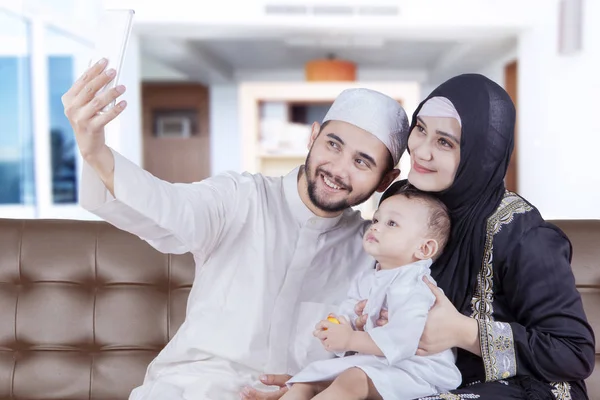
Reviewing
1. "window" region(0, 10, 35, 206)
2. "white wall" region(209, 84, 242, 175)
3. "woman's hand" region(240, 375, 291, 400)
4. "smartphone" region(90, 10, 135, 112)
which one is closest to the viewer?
"smartphone" region(90, 10, 135, 112)

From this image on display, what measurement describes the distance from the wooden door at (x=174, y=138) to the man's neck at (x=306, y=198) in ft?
32.8

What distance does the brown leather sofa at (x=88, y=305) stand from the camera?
6.08 ft

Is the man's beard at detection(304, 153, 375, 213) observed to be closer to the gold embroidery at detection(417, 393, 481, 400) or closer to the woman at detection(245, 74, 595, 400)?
the woman at detection(245, 74, 595, 400)

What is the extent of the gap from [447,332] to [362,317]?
0.21 meters

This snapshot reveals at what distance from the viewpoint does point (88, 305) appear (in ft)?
6.18

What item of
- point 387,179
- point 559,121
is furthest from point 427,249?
point 559,121

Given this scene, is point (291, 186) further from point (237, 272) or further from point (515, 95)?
point (515, 95)

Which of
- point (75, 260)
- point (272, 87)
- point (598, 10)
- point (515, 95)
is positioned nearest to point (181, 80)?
point (515, 95)

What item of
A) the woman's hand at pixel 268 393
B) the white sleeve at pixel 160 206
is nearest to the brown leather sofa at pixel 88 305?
the white sleeve at pixel 160 206

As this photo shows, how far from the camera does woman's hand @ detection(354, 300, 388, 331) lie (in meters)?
1.44

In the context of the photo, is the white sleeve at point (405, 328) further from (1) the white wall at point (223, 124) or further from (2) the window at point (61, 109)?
(1) the white wall at point (223, 124)

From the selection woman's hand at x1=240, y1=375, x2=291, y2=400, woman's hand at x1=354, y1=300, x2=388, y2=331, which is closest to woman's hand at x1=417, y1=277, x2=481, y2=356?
woman's hand at x1=354, y1=300, x2=388, y2=331

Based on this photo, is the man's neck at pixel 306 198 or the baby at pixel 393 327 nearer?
the baby at pixel 393 327

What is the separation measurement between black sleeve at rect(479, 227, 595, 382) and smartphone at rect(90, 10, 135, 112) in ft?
2.86
